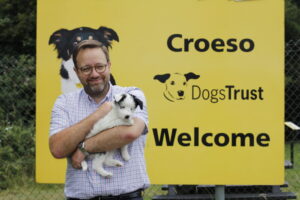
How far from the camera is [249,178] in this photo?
12.5 ft

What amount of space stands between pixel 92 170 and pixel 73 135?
0.22 metres

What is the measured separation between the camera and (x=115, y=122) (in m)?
2.64

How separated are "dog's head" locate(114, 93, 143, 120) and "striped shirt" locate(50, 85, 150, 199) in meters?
0.06

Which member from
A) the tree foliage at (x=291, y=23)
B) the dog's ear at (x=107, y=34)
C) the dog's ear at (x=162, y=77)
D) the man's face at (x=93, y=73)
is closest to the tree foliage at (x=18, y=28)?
the tree foliage at (x=291, y=23)

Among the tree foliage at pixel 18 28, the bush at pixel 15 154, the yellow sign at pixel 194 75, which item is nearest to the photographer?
the yellow sign at pixel 194 75

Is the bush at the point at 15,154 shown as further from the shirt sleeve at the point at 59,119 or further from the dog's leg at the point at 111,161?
the dog's leg at the point at 111,161

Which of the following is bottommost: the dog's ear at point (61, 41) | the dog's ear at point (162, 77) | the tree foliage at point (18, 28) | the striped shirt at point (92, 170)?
the striped shirt at point (92, 170)

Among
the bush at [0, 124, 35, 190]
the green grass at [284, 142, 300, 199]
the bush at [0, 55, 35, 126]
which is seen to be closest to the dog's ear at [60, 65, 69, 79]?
the bush at [0, 124, 35, 190]

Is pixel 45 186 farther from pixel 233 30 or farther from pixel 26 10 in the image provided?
pixel 26 10

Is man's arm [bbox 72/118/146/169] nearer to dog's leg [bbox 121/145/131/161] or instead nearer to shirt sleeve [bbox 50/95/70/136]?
dog's leg [bbox 121/145/131/161]

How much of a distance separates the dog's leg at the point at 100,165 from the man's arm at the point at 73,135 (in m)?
0.13

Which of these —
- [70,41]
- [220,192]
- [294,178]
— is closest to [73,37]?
[70,41]

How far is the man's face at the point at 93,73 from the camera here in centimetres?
272

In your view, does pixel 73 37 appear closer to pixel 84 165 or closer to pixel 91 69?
pixel 91 69
